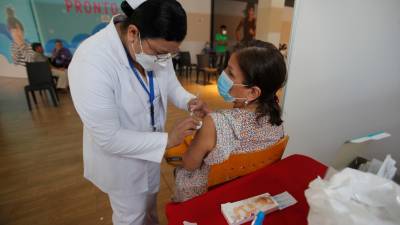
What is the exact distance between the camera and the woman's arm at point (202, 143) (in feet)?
2.94

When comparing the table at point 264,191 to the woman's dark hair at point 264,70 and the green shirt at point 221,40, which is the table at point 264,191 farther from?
the green shirt at point 221,40

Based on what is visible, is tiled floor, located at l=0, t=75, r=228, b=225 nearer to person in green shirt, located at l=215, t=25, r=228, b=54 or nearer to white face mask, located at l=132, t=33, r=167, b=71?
white face mask, located at l=132, t=33, r=167, b=71

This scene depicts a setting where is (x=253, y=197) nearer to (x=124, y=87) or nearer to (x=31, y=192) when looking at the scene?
(x=124, y=87)

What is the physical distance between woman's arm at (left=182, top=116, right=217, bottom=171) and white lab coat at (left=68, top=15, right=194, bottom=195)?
0.13m

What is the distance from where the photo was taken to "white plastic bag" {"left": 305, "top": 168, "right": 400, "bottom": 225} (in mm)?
416

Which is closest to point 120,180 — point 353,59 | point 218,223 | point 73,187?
point 218,223

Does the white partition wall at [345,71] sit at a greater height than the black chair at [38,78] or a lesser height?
greater

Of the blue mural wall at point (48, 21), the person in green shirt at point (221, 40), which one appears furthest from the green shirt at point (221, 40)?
the blue mural wall at point (48, 21)

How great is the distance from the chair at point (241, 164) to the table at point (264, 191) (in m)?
0.04

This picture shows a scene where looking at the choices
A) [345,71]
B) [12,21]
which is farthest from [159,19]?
[12,21]

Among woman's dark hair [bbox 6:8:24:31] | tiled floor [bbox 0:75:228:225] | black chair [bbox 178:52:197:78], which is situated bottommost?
tiled floor [bbox 0:75:228:225]

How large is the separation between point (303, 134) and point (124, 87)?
167 cm

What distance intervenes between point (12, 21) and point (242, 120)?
7175 mm

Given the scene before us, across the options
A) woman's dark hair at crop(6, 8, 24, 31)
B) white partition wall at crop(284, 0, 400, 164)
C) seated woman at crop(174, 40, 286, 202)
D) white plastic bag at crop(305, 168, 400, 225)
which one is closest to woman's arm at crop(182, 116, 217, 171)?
seated woman at crop(174, 40, 286, 202)
